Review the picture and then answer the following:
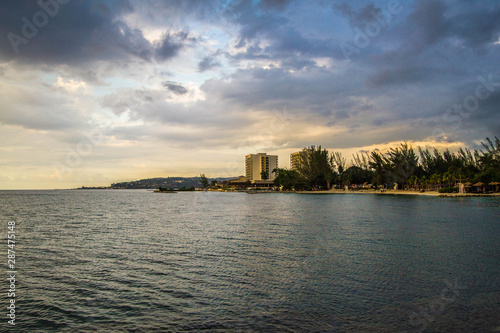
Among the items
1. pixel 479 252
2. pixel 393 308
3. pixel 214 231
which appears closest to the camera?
pixel 393 308

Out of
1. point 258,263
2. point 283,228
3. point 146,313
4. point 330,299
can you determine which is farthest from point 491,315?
point 283,228

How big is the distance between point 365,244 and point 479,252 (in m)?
7.55

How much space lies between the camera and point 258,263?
1986cm

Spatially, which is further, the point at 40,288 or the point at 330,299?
the point at 40,288

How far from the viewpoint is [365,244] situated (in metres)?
25.8

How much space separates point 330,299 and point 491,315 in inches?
230

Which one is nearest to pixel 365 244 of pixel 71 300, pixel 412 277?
pixel 412 277

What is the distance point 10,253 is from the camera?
74.9 ft

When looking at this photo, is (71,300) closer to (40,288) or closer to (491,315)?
(40,288)

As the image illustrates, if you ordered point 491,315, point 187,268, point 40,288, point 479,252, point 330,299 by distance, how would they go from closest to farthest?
point 491,315 → point 330,299 → point 40,288 → point 187,268 → point 479,252

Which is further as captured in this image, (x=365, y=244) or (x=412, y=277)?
(x=365, y=244)

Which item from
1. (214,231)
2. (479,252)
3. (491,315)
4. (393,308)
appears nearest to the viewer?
(491,315)

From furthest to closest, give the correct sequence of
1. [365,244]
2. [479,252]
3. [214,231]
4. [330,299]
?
[214,231], [365,244], [479,252], [330,299]

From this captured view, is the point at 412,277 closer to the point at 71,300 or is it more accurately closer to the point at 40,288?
the point at 71,300
